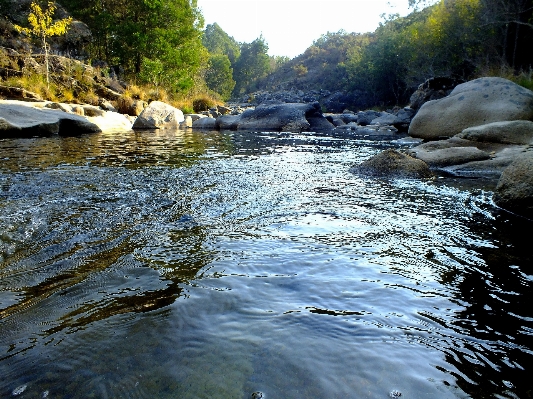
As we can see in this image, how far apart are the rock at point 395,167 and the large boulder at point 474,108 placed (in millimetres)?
5347

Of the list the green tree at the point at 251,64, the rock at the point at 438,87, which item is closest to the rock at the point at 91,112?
the rock at the point at 438,87

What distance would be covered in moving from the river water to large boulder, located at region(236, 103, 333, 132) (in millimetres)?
14939

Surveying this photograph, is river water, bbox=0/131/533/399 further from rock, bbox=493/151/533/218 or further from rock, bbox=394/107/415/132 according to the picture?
rock, bbox=394/107/415/132

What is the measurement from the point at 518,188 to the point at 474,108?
24.7 ft

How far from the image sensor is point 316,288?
2.17m

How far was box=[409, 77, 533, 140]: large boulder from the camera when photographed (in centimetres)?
980

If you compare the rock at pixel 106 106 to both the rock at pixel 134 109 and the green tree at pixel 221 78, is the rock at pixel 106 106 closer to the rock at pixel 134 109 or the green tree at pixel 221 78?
the rock at pixel 134 109

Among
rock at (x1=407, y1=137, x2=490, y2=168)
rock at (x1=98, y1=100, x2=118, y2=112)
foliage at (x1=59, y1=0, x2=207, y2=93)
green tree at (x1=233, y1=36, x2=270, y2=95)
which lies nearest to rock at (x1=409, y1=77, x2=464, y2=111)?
rock at (x1=407, y1=137, x2=490, y2=168)

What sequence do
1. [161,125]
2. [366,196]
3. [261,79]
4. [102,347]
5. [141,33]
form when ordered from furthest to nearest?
[261,79], [141,33], [161,125], [366,196], [102,347]

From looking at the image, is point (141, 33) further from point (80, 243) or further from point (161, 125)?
point (80, 243)

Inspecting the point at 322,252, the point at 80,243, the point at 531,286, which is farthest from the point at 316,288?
the point at 80,243

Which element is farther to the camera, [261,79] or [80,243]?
[261,79]

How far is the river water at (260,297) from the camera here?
55.5 inches

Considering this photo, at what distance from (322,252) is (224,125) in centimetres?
1732
